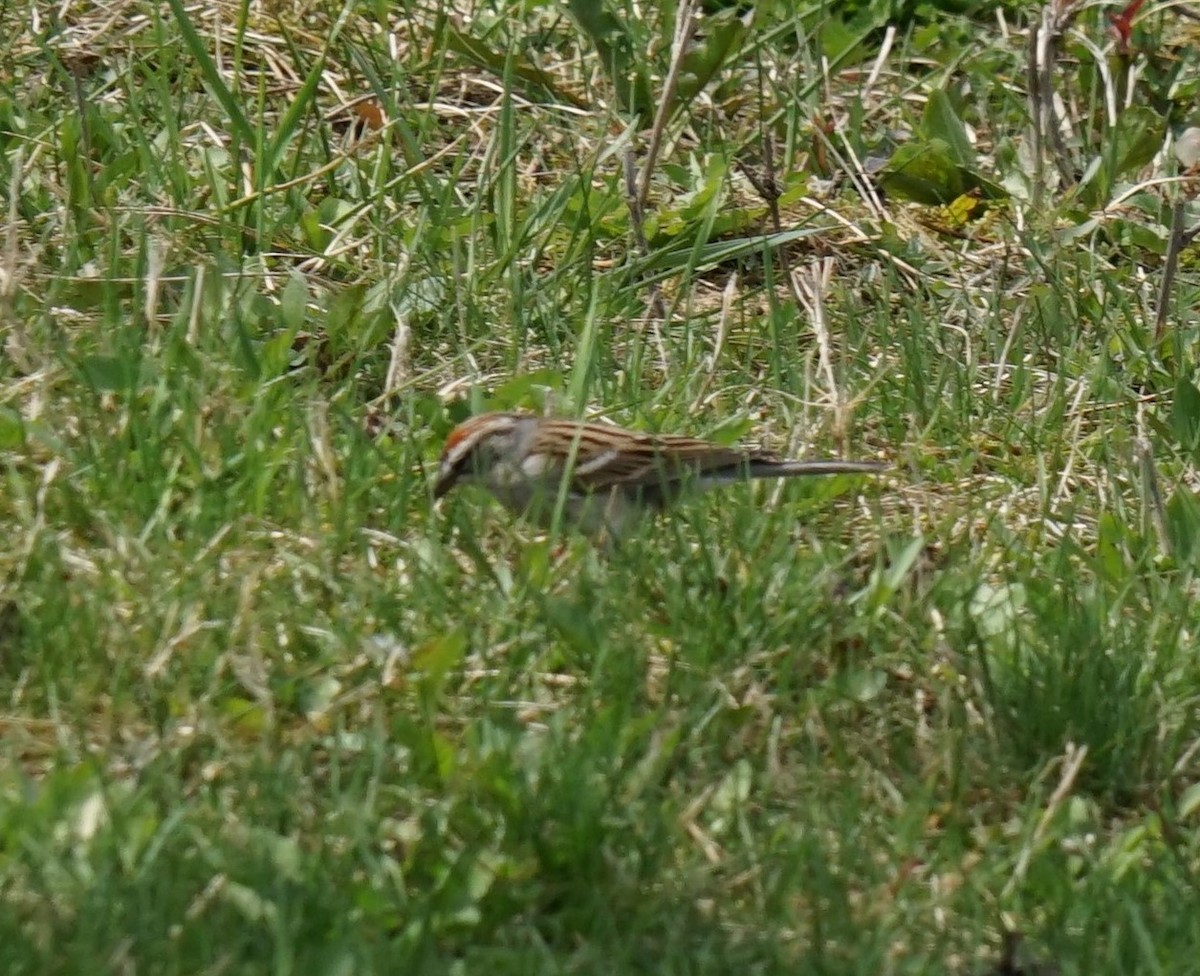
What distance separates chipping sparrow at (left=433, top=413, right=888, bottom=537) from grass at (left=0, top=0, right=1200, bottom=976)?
9 centimetres

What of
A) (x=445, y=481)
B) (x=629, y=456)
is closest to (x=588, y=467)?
(x=629, y=456)

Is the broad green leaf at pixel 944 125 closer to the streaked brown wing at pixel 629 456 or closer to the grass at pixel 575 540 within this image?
the grass at pixel 575 540

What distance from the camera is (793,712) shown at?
11.2ft

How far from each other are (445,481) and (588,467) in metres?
0.30

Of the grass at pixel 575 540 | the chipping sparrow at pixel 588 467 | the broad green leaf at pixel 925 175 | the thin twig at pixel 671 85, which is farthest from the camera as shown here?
the broad green leaf at pixel 925 175

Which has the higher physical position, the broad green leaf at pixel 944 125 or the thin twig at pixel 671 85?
the thin twig at pixel 671 85

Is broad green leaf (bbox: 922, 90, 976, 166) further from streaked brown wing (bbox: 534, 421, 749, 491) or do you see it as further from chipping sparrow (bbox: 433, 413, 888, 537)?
streaked brown wing (bbox: 534, 421, 749, 491)

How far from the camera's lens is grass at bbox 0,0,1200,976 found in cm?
292

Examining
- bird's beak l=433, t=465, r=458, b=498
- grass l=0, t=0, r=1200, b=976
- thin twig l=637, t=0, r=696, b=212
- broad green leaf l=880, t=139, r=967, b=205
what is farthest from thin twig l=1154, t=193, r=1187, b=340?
bird's beak l=433, t=465, r=458, b=498

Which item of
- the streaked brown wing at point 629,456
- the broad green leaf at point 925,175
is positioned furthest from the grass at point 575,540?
the streaked brown wing at point 629,456

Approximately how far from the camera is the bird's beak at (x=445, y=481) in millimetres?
3932

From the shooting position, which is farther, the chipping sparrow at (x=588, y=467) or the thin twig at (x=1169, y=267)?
the thin twig at (x=1169, y=267)

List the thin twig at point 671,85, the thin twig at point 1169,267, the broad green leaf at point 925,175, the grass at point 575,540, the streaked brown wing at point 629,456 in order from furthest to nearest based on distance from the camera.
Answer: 1. the broad green leaf at point 925,175
2. the thin twig at point 671,85
3. the thin twig at point 1169,267
4. the streaked brown wing at point 629,456
5. the grass at point 575,540

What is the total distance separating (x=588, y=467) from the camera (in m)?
4.04
